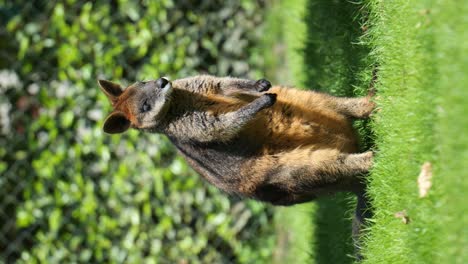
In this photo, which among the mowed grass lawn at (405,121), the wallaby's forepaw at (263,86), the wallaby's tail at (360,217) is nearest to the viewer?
the mowed grass lawn at (405,121)

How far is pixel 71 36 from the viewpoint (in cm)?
995

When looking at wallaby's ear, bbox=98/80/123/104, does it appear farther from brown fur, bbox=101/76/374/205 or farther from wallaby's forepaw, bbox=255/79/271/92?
wallaby's forepaw, bbox=255/79/271/92

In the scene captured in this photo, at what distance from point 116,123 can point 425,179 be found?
3.05 m

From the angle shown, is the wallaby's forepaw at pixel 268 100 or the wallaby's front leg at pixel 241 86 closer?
the wallaby's forepaw at pixel 268 100

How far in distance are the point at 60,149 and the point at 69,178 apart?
1.37 ft

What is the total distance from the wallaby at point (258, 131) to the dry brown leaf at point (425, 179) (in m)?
1.02

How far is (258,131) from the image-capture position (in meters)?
5.91

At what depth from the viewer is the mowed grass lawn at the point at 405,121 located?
4.12m

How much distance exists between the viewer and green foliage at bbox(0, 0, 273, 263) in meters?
9.60

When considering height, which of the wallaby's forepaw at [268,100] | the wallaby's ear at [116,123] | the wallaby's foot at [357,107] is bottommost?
the wallaby's ear at [116,123]

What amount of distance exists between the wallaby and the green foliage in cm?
331

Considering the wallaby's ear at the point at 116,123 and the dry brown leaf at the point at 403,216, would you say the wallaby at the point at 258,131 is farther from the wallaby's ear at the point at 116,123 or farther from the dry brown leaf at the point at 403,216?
the dry brown leaf at the point at 403,216

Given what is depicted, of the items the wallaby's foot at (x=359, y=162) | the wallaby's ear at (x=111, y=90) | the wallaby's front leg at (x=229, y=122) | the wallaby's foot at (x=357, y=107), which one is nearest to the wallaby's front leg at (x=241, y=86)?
the wallaby's front leg at (x=229, y=122)

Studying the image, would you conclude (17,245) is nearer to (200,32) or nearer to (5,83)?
(5,83)
